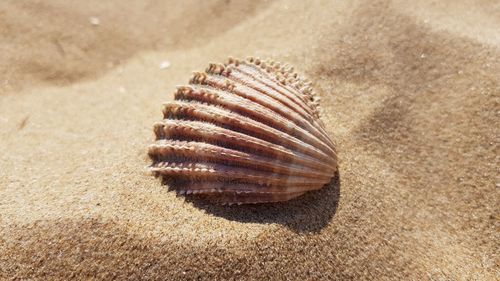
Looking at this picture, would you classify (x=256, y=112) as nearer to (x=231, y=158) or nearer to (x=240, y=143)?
(x=240, y=143)

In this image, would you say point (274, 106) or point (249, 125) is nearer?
point (249, 125)

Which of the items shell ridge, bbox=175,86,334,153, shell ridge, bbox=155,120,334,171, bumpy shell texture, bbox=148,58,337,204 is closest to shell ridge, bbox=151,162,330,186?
bumpy shell texture, bbox=148,58,337,204

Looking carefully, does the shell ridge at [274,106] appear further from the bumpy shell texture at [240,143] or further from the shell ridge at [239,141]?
the shell ridge at [239,141]

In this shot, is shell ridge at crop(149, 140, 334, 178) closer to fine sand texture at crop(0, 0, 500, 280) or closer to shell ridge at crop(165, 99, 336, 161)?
shell ridge at crop(165, 99, 336, 161)

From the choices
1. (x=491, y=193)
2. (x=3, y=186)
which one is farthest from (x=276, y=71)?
(x=3, y=186)

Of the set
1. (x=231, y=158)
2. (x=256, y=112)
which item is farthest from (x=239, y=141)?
(x=256, y=112)

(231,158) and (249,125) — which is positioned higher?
(249,125)
